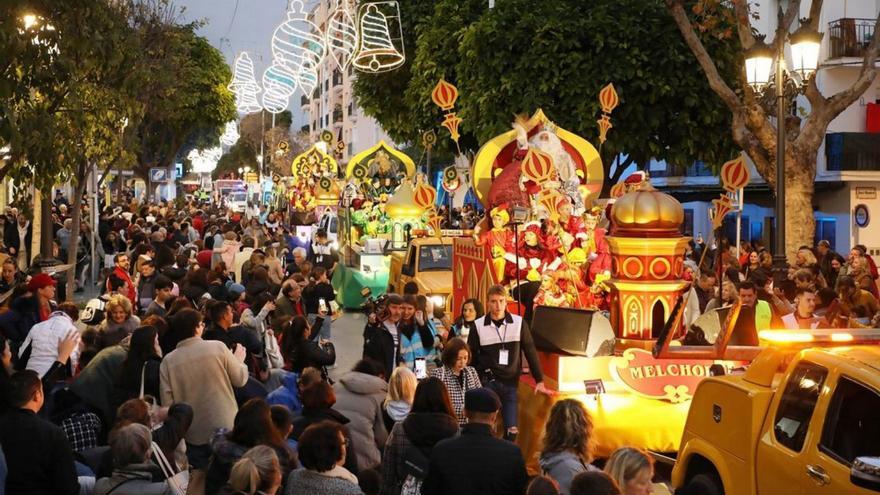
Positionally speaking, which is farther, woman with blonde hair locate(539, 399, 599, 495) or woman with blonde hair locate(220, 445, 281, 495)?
woman with blonde hair locate(539, 399, 599, 495)

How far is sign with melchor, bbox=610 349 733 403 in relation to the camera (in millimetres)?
9461

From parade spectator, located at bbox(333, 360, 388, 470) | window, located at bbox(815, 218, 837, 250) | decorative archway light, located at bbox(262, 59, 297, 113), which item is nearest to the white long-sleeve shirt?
parade spectator, located at bbox(333, 360, 388, 470)

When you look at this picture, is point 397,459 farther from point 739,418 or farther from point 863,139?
point 863,139

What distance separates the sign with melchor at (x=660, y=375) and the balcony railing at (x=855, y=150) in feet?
75.0

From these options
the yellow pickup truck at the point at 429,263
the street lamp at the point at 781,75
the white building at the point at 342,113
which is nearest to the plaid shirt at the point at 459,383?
the street lamp at the point at 781,75

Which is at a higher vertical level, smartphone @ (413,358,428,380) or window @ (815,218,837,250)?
window @ (815,218,837,250)

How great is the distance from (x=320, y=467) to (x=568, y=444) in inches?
49.9

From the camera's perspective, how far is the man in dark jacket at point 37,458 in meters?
6.19

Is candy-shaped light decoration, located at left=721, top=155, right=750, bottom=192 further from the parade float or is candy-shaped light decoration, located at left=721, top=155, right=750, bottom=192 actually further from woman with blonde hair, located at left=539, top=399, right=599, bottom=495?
woman with blonde hair, located at left=539, top=399, right=599, bottom=495

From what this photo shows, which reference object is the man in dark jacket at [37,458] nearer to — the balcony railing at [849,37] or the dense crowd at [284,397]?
the dense crowd at [284,397]

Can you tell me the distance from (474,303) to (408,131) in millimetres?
28810

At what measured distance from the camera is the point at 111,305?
10.1 metres

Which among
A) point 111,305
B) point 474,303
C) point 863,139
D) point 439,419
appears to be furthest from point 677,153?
point 439,419

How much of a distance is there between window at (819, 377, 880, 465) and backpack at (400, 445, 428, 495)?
2.08m
